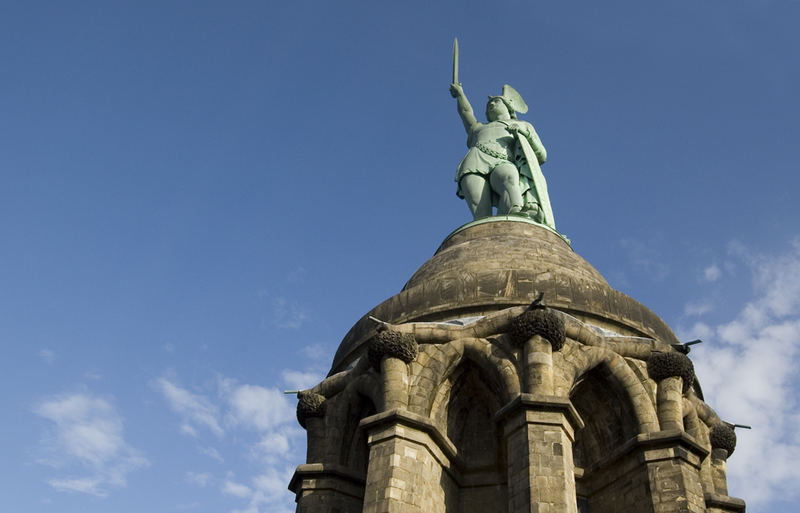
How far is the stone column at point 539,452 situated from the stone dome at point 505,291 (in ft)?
8.94

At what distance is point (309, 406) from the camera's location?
52.4ft

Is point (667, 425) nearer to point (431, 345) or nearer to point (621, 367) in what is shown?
point (621, 367)

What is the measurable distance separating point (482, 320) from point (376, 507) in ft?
12.5

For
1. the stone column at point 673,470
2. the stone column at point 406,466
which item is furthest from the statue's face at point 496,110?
the stone column at point 673,470

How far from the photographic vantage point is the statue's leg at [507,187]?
811 inches

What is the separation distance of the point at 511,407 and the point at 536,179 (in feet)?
29.5

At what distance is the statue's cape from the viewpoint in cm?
2077

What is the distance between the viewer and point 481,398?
15.4 meters

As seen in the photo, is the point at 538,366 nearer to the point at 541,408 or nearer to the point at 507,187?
the point at 541,408

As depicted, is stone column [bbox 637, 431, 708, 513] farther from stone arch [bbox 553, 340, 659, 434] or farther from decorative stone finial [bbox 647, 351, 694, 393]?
decorative stone finial [bbox 647, 351, 694, 393]

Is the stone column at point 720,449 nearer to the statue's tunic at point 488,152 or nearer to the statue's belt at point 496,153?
the statue's tunic at point 488,152

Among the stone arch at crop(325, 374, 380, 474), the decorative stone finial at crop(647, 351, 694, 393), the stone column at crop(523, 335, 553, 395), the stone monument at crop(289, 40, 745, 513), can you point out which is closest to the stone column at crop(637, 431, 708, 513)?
the stone monument at crop(289, 40, 745, 513)

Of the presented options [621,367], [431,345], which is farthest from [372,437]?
[621,367]

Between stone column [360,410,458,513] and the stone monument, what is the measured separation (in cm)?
2
